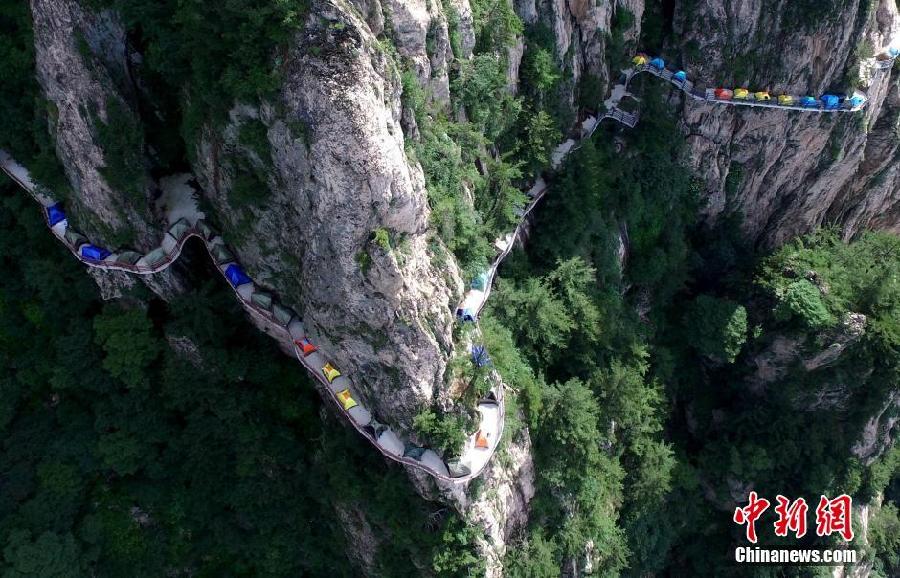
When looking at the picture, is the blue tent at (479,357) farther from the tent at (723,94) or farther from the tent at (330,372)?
the tent at (723,94)

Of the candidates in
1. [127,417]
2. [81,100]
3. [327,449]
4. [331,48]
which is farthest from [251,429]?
[331,48]

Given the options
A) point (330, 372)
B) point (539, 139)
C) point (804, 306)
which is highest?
point (804, 306)

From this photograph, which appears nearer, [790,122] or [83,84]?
[83,84]

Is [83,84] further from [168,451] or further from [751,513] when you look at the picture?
[751,513]

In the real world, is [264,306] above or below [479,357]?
below

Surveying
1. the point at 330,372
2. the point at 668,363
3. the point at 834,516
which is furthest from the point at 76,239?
the point at 834,516

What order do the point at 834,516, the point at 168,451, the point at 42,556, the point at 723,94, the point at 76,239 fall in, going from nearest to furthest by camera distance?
the point at 76,239, the point at 42,556, the point at 168,451, the point at 723,94, the point at 834,516
